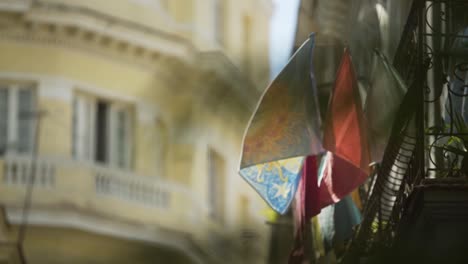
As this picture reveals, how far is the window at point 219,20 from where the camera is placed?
143 ft

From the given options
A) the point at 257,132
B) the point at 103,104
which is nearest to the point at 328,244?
the point at 257,132

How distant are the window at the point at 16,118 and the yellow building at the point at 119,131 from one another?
18 mm

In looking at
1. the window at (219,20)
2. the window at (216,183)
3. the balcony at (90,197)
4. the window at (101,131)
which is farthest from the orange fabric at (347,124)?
the window at (219,20)

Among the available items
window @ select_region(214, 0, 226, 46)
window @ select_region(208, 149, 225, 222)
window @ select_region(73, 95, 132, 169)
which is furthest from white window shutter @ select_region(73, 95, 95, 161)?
window @ select_region(214, 0, 226, 46)

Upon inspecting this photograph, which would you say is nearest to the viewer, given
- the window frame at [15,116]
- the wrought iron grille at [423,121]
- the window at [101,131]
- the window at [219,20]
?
the wrought iron grille at [423,121]

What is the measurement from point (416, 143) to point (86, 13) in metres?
22.3

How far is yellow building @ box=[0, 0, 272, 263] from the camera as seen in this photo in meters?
37.2

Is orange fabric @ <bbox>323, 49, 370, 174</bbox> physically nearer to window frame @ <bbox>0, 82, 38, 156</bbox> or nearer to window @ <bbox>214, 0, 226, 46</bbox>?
window frame @ <bbox>0, 82, 38, 156</bbox>

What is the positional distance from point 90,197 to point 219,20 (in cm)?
766

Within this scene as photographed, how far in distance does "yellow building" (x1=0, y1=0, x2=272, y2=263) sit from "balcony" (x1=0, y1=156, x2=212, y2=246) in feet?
0.08

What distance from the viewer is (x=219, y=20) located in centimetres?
4400

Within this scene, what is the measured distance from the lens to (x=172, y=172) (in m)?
41.2

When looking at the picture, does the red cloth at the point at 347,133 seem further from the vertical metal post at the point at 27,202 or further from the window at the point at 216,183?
the window at the point at 216,183

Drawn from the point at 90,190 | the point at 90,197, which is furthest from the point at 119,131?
the point at 90,197
